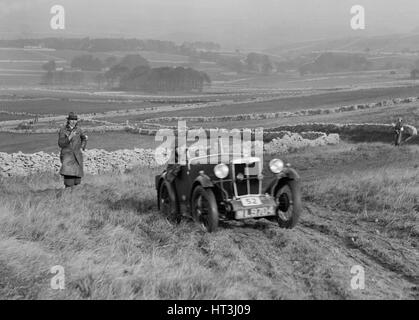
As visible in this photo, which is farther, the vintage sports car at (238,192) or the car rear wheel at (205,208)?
the vintage sports car at (238,192)

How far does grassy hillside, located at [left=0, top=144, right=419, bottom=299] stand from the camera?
5738mm

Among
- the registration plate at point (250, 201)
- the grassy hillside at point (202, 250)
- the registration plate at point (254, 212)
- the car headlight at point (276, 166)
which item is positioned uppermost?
the car headlight at point (276, 166)

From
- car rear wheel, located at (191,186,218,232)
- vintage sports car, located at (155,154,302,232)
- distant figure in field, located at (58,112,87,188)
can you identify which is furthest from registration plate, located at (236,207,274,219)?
distant figure in field, located at (58,112,87,188)

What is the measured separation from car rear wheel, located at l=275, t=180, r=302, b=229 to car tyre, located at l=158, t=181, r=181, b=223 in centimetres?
200

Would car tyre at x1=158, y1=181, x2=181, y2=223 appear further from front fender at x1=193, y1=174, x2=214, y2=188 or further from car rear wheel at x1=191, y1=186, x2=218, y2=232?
front fender at x1=193, y1=174, x2=214, y2=188

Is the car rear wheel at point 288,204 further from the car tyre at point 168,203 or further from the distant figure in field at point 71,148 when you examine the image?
the distant figure in field at point 71,148

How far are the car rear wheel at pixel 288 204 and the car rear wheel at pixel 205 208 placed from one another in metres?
1.22

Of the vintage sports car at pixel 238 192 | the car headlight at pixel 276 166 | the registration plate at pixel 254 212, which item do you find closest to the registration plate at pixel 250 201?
the vintage sports car at pixel 238 192

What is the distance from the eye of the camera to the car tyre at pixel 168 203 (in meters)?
10.3

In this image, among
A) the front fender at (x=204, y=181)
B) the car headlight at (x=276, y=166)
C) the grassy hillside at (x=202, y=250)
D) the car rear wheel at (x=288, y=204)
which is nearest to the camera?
the grassy hillside at (x=202, y=250)

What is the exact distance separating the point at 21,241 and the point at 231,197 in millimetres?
3688

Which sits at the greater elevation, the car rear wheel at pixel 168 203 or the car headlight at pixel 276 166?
the car headlight at pixel 276 166
